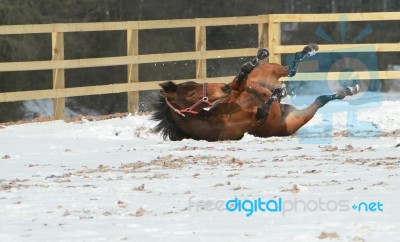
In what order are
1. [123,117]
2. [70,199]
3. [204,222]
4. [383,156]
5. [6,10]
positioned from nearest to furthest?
[204,222]
[70,199]
[383,156]
[123,117]
[6,10]

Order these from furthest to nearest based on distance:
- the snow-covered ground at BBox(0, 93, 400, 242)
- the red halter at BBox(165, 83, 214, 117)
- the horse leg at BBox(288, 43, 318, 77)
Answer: the horse leg at BBox(288, 43, 318, 77)
the red halter at BBox(165, 83, 214, 117)
the snow-covered ground at BBox(0, 93, 400, 242)

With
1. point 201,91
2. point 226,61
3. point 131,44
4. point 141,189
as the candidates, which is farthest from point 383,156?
point 226,61

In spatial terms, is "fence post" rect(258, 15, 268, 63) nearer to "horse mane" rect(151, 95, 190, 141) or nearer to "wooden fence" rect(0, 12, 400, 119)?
"wooden fence" rect(0, 12, 400, 119)

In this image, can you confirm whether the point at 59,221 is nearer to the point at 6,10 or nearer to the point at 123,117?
the point at 123,117

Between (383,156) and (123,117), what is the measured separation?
5.50m

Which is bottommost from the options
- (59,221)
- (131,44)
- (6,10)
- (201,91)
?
(59,221)

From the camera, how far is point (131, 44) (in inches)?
585

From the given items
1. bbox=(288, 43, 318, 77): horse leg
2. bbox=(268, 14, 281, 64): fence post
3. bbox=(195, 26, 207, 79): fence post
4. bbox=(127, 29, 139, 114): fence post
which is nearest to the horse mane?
bbox=(288, 43, 318, 77): horse leg

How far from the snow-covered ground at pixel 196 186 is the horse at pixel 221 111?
0.60ft

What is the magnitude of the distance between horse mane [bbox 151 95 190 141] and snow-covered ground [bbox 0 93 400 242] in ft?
0.46

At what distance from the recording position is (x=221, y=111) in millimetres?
9742

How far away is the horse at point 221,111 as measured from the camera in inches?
381

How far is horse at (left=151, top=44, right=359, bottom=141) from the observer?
968cm

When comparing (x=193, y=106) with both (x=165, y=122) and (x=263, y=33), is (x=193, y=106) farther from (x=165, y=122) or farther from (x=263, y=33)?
(x=263, y=33)
